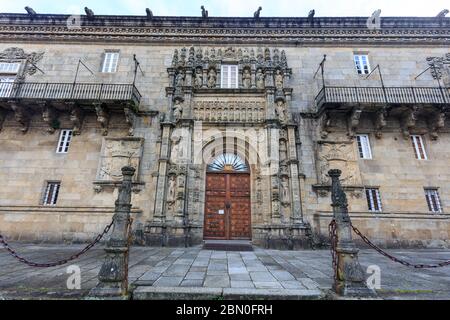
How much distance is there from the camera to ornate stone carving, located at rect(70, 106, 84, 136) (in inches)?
443

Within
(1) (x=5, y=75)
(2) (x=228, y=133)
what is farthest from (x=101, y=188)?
(1) (x=5, y=75)

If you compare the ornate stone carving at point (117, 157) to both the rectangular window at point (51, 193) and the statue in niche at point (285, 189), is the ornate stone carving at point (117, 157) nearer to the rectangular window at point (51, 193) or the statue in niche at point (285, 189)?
the rectangular window at point (51, 193)

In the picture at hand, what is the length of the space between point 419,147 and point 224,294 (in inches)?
530

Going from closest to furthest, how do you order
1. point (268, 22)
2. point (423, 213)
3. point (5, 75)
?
1. point (423, 213)
2. point (5, 75)
3. point (268, 22)

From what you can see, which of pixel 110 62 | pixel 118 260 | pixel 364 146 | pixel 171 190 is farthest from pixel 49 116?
pixel 364 146

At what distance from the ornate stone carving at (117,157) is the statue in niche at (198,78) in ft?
14.7

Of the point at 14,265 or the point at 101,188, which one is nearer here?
the point at 14,265

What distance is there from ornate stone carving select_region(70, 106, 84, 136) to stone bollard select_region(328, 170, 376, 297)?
1274 cm

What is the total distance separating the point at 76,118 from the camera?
11344 millimetres

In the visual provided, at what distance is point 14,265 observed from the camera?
6035 millimetres

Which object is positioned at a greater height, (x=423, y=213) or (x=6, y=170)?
(x=6, y=170)

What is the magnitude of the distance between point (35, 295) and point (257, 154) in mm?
9567

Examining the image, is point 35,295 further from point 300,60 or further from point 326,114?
point 300,60

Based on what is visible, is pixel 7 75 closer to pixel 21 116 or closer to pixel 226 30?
pixel 21 116
